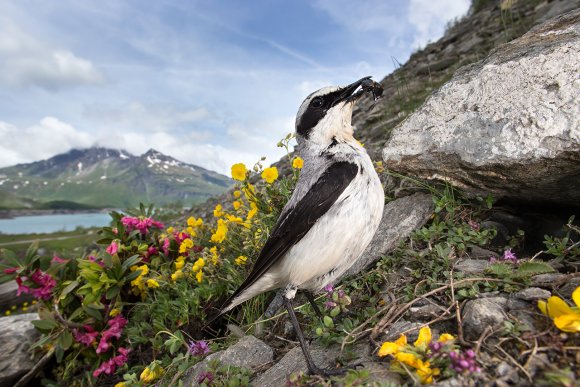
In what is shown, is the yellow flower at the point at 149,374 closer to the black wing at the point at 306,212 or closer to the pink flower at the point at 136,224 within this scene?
the black wing at the point at 306,212

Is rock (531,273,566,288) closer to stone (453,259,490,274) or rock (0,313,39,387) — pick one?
stone (453,259,490,274)

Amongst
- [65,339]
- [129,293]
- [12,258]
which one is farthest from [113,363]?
[12,258]

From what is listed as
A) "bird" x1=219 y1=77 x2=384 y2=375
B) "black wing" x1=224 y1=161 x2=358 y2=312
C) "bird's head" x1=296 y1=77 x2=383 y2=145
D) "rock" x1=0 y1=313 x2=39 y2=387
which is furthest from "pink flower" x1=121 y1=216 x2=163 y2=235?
"bird's head" x1=296 y1=77 x2=383 y2=145

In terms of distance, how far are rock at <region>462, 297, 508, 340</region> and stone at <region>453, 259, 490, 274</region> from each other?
0.62 m

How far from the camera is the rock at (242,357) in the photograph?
3.37 m

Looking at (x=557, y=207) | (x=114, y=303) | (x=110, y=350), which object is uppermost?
(x=114, y=303)

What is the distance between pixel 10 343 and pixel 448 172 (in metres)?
6.67

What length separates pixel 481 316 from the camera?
228 centimetres

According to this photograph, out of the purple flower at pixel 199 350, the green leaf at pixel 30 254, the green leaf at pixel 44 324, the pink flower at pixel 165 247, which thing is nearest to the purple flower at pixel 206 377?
the purple flower at pixel 199 350

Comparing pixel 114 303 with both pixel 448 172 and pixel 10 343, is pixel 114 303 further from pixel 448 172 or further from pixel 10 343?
pixel 448 172

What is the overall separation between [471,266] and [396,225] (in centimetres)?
116

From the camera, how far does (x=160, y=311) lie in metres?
4.78

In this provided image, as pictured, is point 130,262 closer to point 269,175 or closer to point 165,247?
point 165,247

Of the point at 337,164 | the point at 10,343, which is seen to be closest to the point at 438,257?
the point at 337,164
